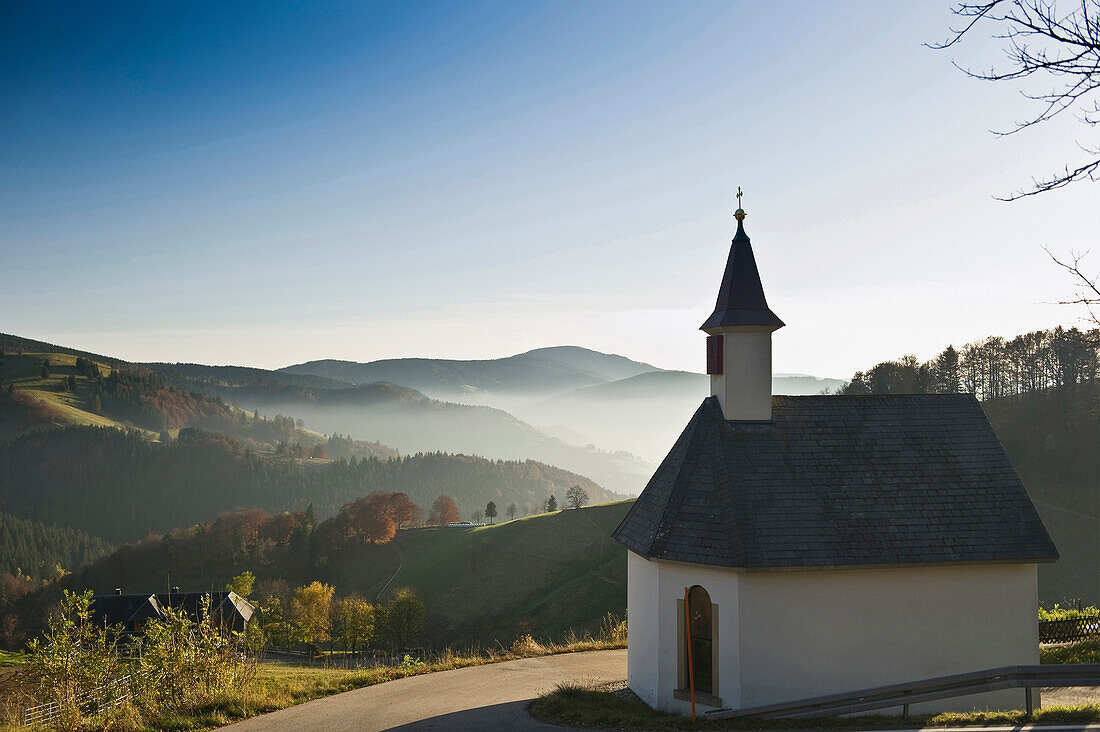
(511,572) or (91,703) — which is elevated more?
(91,703)

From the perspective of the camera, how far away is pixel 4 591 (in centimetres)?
12400

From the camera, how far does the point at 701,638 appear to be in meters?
15.6

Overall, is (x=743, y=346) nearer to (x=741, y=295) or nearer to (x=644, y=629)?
(x=741, y=295)

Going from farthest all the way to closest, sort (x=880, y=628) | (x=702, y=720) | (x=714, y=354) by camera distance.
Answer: (x=714, y=354)
(x=880, y=628)
(x=702, y=720)

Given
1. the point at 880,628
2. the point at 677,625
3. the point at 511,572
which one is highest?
the point at 880,628

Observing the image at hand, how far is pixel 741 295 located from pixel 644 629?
862cm

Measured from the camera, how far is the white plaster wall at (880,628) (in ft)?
48.8

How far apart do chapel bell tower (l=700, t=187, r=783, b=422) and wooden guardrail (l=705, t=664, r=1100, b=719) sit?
7286mm

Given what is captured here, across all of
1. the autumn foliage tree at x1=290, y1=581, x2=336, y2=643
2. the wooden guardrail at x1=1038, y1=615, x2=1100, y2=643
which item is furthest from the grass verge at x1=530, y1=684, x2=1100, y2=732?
the autumn foliage tree at x1=290, y1=581, x2=336, y2=643

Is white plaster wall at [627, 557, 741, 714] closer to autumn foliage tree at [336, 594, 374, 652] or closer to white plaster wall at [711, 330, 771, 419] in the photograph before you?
white plaster wall at [711, 330, 771, 419]

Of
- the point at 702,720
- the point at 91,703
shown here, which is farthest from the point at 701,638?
Result: the point at 91,703

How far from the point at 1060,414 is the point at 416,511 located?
316 feet

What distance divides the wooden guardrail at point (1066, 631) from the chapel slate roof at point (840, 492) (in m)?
9.41

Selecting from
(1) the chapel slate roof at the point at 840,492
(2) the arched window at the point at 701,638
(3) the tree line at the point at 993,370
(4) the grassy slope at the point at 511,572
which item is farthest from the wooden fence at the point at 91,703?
(3) the tree line at the point at 993,370
